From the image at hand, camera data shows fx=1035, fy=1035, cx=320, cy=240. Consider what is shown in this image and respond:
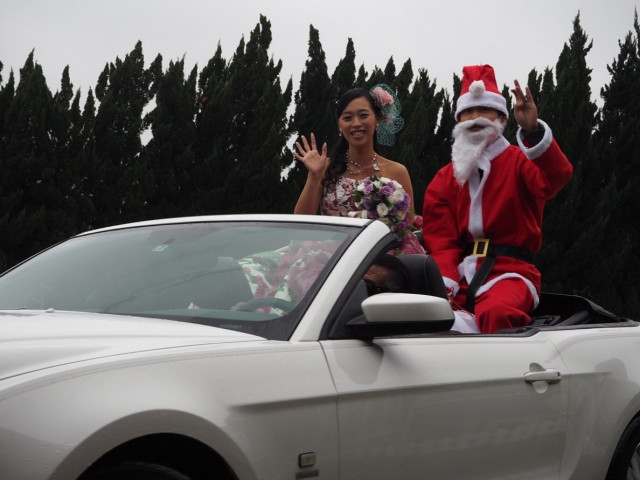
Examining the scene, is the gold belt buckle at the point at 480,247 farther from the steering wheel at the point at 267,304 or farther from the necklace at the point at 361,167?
the steering wheel at the point at 267,304

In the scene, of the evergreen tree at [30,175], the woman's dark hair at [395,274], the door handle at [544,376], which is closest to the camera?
the woman's dark hair at [395,274]

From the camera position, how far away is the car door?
2922 mm

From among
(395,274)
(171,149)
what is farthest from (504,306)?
(171,149)

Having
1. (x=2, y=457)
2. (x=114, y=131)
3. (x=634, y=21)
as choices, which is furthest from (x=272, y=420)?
(x=634, y=21)

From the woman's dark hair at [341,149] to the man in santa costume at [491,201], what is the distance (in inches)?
33.4

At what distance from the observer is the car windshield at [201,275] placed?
10.0ft

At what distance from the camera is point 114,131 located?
17.2 m

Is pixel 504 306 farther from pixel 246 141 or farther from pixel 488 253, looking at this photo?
pixel 246 141

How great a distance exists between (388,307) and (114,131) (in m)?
14.8

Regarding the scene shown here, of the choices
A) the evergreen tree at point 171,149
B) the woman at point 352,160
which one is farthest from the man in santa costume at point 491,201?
the evergreen tree at point 171,149

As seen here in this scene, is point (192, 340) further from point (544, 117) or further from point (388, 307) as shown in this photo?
point (544, 117)

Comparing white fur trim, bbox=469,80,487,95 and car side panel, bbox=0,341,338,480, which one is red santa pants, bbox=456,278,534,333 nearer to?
white fur trim, bbox=469,80,487,95

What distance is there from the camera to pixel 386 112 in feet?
23.9

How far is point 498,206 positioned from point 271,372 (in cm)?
335
